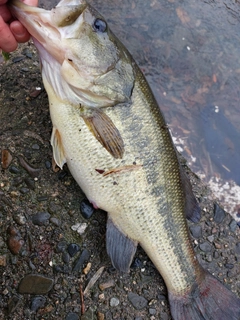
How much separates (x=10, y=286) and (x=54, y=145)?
3.66ft

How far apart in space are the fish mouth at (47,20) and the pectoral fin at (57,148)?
61cm

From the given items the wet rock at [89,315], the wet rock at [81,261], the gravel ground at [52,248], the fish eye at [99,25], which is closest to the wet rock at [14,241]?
the gravel ground at [52,248]

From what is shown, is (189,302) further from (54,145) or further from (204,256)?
(54,145)

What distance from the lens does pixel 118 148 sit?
2977mm

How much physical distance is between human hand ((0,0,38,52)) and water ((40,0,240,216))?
1.53 metres

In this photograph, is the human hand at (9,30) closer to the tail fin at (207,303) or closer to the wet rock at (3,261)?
the wet rock at (3,261)

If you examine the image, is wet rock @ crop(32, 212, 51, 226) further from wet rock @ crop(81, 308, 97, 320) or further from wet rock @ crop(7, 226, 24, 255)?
wet rock @ crop(81, 308, 97, 320)

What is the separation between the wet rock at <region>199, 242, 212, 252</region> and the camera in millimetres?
3611

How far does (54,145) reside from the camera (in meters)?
3.14

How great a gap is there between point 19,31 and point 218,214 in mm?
2417

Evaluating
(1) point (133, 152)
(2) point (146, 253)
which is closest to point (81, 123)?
(1) point (133, 152)

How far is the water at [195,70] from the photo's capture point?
4.20 m

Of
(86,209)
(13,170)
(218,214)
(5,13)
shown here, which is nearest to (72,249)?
(86,209)

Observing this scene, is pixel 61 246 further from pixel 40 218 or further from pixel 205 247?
pixel 205 247
